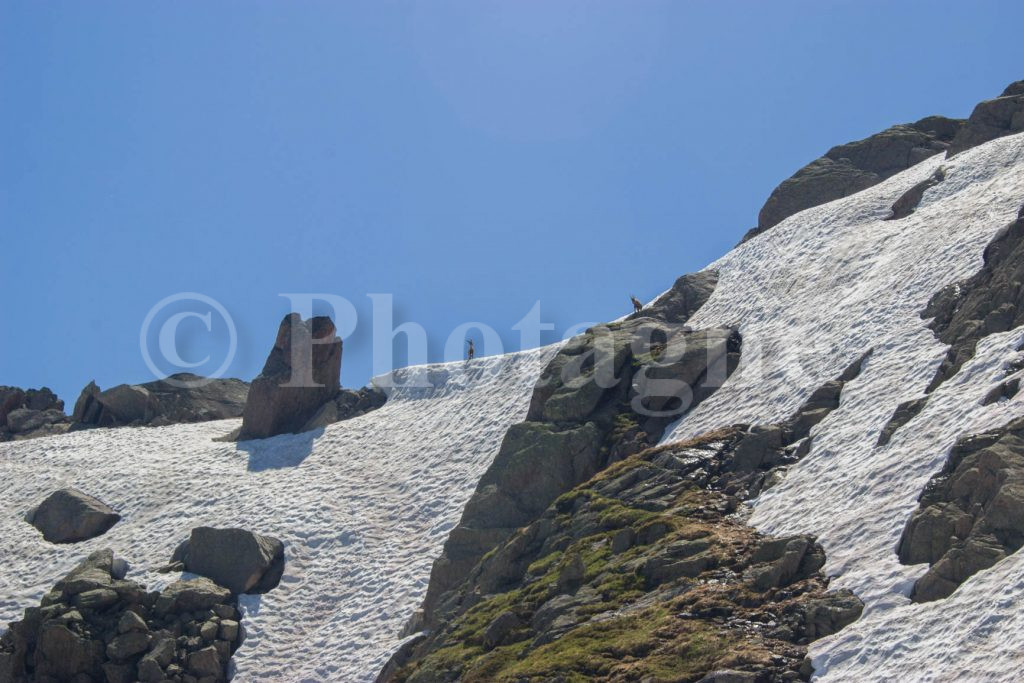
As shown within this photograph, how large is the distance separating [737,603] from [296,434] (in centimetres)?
3384

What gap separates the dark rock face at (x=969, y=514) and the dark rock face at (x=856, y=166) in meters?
35.6

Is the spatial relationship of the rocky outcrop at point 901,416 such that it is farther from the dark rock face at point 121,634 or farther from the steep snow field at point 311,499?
the dark rock face at point 121,634

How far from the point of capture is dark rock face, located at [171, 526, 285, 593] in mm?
42250

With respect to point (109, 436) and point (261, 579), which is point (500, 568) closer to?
point (261, 579)

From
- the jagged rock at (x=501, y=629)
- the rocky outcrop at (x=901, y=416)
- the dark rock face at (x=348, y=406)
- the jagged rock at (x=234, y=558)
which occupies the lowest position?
the jagged rock at (x=501, y=629)

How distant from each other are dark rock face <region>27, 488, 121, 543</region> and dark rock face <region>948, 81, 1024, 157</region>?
125 ft

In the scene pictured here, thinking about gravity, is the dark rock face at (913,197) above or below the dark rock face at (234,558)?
above

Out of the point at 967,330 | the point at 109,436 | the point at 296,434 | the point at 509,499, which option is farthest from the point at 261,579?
the point at 967,330

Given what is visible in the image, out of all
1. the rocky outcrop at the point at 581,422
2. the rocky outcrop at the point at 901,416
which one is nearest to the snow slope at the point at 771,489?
the rocky outcrop at the point at 901,416

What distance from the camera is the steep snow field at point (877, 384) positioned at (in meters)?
20.9

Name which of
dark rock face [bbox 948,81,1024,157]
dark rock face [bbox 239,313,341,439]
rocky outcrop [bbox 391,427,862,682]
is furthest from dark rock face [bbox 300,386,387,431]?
dark rock face [bbox 948,81,1024,157]

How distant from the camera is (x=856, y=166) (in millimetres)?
62031

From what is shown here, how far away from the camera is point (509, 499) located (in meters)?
39.4

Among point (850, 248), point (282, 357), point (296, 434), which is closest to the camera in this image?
point (850, 248)
